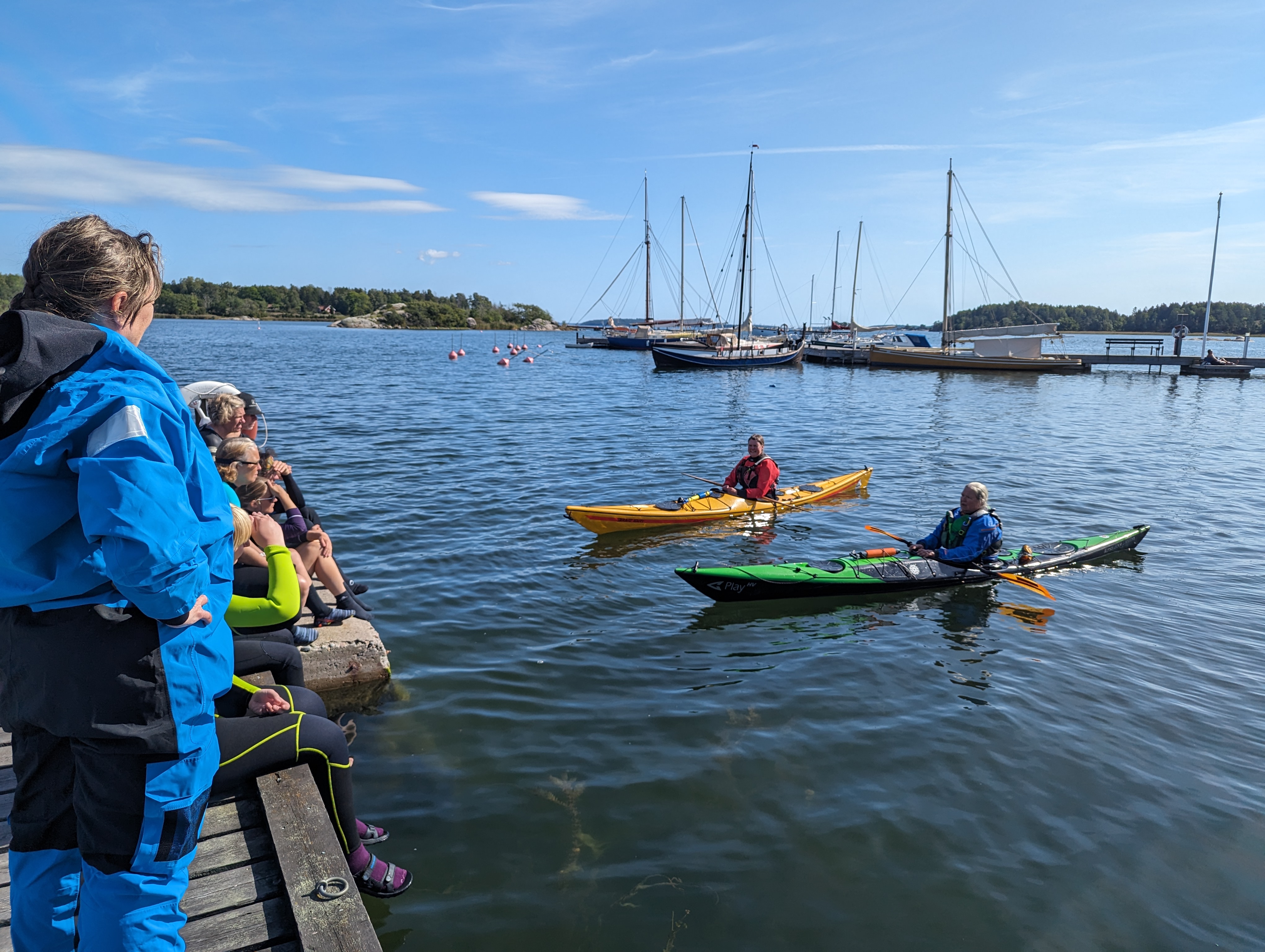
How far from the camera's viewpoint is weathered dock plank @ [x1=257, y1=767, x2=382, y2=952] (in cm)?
264

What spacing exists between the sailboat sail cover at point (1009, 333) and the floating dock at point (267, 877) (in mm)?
55473

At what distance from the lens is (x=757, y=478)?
12.4 m

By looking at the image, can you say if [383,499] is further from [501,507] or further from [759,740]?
[759,740]

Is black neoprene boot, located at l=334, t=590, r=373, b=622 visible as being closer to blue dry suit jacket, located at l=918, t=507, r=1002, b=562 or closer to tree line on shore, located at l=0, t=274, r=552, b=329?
blue dry suit jacket, located at l=918, t=507, r=1002, b=562

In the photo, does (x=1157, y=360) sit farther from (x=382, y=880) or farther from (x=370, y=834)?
(x=382, y=880)

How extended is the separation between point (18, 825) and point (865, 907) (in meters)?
4.10

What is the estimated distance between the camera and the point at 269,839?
3205mm

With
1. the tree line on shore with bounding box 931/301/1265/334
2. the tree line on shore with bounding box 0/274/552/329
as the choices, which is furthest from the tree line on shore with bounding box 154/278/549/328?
the tree line on shore with bounding box 931/301/1265/334

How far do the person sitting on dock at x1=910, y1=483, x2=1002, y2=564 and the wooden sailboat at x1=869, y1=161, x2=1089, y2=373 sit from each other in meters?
43.6

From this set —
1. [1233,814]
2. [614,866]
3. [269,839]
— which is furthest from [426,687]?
[1233,814]

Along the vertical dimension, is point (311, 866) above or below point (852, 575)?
above

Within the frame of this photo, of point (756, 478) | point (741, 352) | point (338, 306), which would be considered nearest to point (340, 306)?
point (338, 306)

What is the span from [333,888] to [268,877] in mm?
381

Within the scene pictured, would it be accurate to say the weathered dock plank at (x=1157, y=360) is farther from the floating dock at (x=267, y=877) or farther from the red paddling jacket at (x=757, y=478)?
the floating dock at (x=267, y=877)
